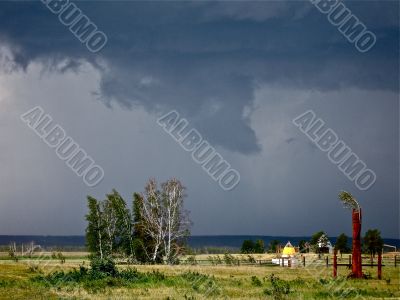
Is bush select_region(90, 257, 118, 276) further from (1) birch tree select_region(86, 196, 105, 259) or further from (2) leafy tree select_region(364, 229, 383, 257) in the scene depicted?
(2) leafy tree select_region(364, 229, 383, 257)

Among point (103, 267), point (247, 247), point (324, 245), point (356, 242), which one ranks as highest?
point (324, 245)

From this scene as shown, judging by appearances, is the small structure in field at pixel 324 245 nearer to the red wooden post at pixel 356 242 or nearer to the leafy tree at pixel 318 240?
the leafy tree at pixel 318 240

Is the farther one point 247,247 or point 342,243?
point 247,247

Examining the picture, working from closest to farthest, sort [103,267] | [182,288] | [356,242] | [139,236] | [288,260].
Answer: [182,288] → [103,267] → [356,242] → [288,260] → [139,236]

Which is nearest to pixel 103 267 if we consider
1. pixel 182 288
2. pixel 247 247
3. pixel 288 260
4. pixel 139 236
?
pixel 182 288

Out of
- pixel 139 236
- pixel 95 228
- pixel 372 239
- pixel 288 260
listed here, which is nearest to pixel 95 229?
pixel 95 228

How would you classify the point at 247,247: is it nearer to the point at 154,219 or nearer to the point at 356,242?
the point at 154,219

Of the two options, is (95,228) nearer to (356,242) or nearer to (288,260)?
(288,260)

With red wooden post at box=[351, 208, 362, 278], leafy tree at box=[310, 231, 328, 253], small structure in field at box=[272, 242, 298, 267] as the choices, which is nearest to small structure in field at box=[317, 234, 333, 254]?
leafy tree at box=[310, 231, 328, 253]

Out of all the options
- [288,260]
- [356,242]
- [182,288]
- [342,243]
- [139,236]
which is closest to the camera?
[182,288]

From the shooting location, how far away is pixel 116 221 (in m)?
75.2

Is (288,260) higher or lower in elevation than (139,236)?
lower

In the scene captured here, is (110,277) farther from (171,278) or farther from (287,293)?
(287,293)

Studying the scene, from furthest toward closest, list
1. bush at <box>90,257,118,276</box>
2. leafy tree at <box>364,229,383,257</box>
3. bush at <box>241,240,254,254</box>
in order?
1. bush at <box>241,240,254,254</box>
2. leafy tree at <box>364,229,383,257</box>
3. bush at <box>90,257,118,276</box>
